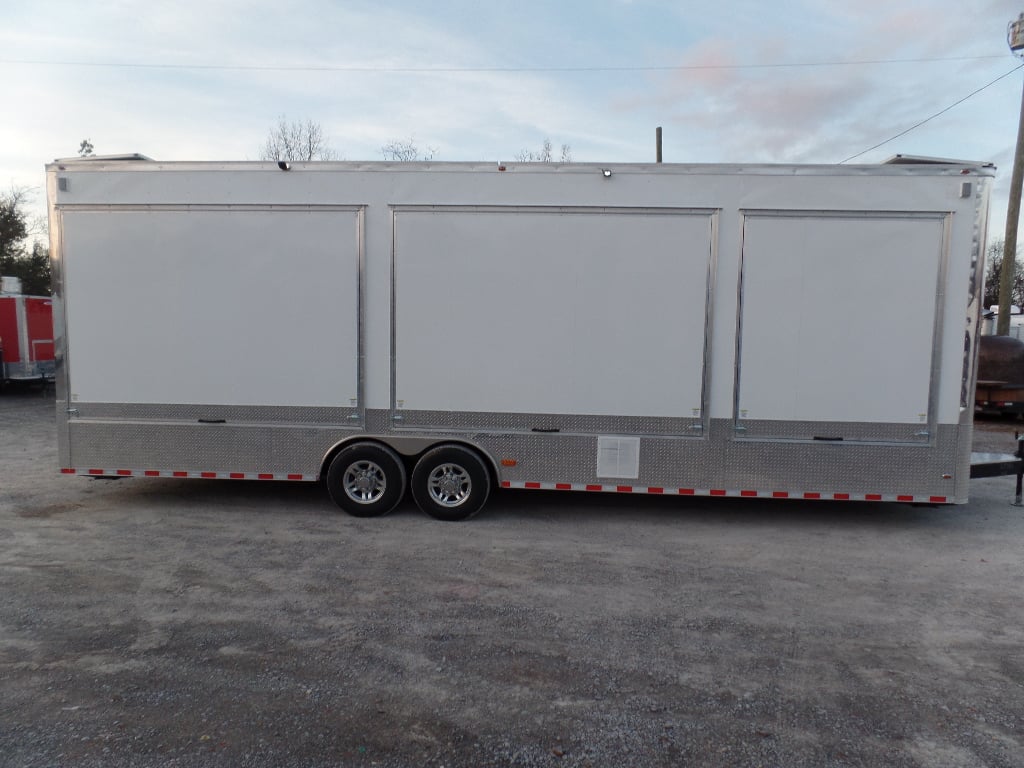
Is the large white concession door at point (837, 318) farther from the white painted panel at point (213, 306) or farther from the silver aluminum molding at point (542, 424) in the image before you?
the white painted panel at point (213, 306)

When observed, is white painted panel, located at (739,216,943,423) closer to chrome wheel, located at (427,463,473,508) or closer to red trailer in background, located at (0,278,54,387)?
chrome wheel, located at (427,463,473,508)

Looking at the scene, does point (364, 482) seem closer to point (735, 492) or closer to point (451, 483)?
point (451, 483)

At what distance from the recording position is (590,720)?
3.40 meters

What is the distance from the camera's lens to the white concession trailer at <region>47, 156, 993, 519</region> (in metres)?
6.30

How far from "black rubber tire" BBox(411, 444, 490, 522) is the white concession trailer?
0.07ft

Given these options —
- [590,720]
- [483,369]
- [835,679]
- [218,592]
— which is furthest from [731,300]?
[218,592]

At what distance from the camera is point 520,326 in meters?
6.60

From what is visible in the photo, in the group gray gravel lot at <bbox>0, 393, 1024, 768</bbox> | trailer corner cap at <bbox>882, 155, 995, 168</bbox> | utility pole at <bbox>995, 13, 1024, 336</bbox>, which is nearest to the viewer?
gray gravel lot at <bbox>0, 393, 1024, 768</bbox>

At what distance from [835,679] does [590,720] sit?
1458 millimetres

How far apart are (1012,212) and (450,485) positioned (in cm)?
1664

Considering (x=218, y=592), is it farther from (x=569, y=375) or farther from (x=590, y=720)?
(x=569, y=375)

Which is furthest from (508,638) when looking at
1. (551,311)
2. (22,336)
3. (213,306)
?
(22,336)

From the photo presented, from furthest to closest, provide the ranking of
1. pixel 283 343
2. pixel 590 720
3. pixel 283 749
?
1. pixel 283 343
2. pixel 590 720
3. pixel 283 749

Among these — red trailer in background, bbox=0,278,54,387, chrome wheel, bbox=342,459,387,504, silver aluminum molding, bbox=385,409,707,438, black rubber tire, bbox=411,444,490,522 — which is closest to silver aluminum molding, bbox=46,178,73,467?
chrome wheel, bbox=342,459,387,504
